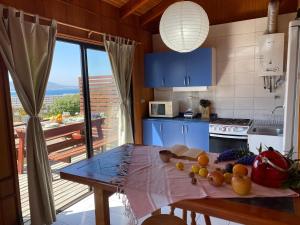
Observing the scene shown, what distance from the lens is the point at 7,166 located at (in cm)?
210

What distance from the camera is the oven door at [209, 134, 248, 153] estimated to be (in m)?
3.17

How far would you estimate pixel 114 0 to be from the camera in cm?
317

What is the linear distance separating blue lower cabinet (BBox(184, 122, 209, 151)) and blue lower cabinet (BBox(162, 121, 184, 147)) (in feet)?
0.28

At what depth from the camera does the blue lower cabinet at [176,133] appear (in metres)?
3.52

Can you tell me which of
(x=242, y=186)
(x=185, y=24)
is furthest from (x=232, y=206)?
(x=185, y=24)

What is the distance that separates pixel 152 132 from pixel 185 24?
2.61 metres

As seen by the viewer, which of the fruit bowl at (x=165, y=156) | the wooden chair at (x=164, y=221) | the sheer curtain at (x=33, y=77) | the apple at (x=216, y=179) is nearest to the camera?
the apple at (x=216, y=179)

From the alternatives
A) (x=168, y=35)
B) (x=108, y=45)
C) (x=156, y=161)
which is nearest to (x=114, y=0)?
(x=108, y=45)

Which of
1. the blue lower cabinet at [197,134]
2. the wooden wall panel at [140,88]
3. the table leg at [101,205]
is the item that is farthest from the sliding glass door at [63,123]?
the blue lower cabinet at [197,134]

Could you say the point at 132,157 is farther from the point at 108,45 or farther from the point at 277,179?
the point at 108,45

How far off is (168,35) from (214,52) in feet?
7.12

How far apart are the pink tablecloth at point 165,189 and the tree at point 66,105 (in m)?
1.52

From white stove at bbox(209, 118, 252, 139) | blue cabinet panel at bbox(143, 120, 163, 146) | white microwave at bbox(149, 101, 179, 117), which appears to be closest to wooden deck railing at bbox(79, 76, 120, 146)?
blue cabinet panel at bbox(143, 120, 163, 146)

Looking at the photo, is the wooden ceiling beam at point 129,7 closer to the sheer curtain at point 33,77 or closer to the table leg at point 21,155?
the sheer curtain at point 33,77
